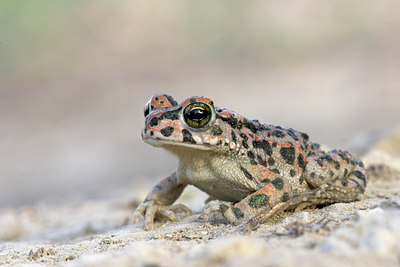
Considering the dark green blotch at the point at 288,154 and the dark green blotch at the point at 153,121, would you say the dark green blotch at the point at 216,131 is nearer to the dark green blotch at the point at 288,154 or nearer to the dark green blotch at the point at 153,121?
the dark green blotch at the point at 153,121

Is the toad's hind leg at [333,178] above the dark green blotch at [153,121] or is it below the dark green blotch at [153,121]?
below

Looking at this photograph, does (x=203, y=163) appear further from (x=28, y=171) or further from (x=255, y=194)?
(x=28, y=171)

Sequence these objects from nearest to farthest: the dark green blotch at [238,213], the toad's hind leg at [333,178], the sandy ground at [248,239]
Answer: the sandy ground at [248,239] → the dark green blotch at [238,213] → the toad's hind leg at [333,178]

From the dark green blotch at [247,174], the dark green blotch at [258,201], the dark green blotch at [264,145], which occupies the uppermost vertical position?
the dark green blotch at [264,145]

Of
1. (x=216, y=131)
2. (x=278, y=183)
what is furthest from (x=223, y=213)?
(x=216, y=131)

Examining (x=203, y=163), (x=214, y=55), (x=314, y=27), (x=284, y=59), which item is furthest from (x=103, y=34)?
(x=203, y=163)

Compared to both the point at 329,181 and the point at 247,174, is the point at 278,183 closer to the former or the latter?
the point at 247,174

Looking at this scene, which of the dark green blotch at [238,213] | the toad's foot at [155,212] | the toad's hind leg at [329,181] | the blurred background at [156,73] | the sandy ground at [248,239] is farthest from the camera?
the blurred background at [156,73]

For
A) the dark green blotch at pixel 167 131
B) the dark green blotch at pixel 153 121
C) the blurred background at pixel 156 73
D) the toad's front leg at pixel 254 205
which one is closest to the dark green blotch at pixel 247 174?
the toad's front leg at pixel 254 205
